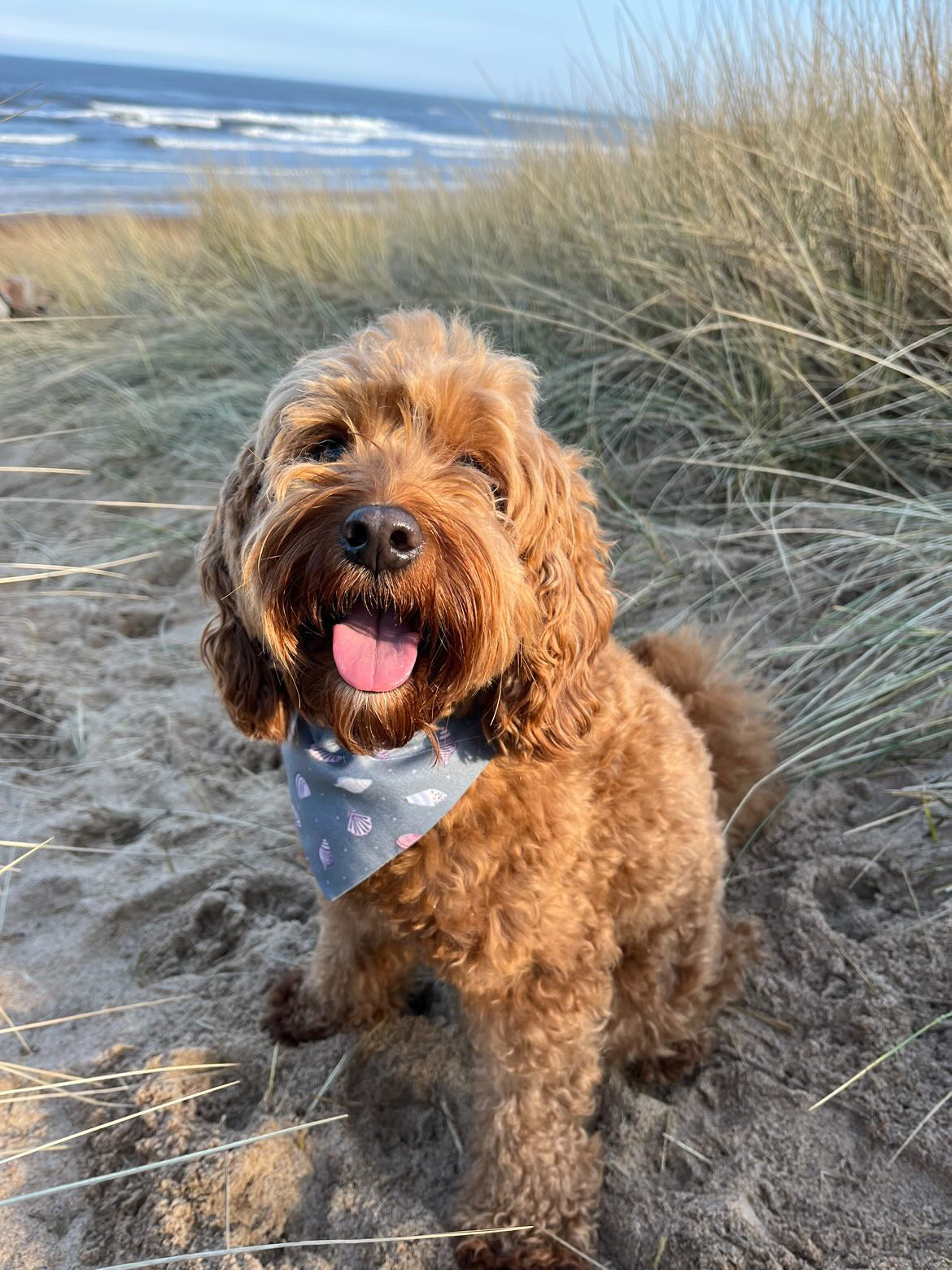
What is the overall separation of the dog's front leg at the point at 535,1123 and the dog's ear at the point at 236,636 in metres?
0.83

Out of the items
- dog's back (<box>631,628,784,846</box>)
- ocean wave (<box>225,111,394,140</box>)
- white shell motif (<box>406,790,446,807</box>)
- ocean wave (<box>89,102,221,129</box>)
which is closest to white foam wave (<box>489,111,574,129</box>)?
dog's back (<box>631,628,784,846</box>)

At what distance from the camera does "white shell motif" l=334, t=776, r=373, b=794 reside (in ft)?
7.17

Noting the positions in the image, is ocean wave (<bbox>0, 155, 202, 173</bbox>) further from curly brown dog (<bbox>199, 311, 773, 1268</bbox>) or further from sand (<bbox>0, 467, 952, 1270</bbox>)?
curly brown dog (<bbox>199, 311, 773, 1268</bbox>)

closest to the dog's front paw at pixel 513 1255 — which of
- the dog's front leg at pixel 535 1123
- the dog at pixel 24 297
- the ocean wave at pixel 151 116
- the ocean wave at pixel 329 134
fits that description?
the dog's front leg at pixel 535 1123

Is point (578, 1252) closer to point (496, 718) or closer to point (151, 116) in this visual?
point (496, 718)

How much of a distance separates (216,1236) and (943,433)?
3703 mm

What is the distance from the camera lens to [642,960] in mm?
2574

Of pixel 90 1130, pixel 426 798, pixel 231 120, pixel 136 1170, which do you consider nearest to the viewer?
pixel 136 1170

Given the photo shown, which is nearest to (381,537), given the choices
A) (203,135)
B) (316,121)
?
(203,135)

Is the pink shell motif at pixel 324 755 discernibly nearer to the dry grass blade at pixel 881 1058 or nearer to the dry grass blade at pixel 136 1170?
the dry grass blade at pixel 136 1170

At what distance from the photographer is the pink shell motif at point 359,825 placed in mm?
2113

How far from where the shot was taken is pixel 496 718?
216 centimetres

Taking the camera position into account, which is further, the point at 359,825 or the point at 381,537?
the point at 359,825

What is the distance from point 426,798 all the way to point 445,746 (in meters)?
0.14
